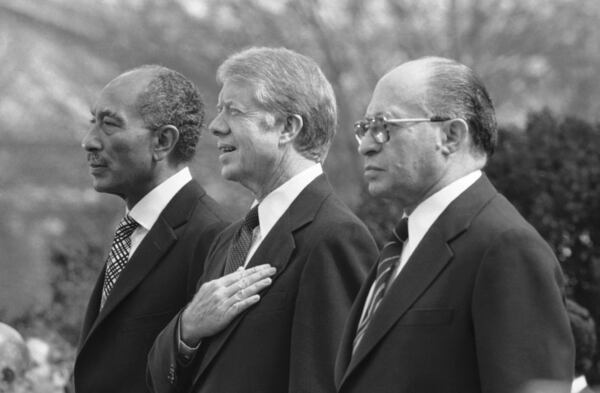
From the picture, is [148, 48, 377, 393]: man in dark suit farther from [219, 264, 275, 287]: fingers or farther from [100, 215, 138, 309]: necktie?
[100, 215, 138, 309]: necktie

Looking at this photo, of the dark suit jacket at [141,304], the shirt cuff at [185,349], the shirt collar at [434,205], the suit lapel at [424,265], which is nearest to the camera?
the suit lapel at [424,265]

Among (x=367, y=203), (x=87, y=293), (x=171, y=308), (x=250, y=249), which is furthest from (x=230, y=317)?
(x=87, y=293)

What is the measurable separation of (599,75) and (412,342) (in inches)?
406

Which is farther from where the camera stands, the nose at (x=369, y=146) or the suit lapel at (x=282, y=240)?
the suit lapel at (x=282, y=240)

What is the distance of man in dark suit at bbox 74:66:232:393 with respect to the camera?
15.1 feet

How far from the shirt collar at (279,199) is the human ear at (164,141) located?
2.30 feet

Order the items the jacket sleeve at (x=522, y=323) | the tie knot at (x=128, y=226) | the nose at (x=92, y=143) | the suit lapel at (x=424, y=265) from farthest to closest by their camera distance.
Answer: the tie knot at (x=128, y=226) → the nose at (x=92, y=143) → the suit lapel at (x=424, y=265) → the jacket sleeve at (x=522, y=323)

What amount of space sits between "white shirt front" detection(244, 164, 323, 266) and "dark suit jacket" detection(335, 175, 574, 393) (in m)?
0.79

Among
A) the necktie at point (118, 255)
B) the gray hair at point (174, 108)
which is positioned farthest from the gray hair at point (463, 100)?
the necktie at point (118, 255)

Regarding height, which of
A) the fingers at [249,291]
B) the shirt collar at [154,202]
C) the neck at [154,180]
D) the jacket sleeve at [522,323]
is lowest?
the jacket sleeve at [522,323]

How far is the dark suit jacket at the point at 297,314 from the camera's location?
392 cm

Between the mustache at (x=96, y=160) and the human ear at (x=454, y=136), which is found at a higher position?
the mustache at (x=96, y=160)

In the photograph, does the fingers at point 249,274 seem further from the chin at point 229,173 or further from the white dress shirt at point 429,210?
the white dress shirt at point 429,210

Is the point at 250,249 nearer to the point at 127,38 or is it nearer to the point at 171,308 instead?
the point at 171,308
